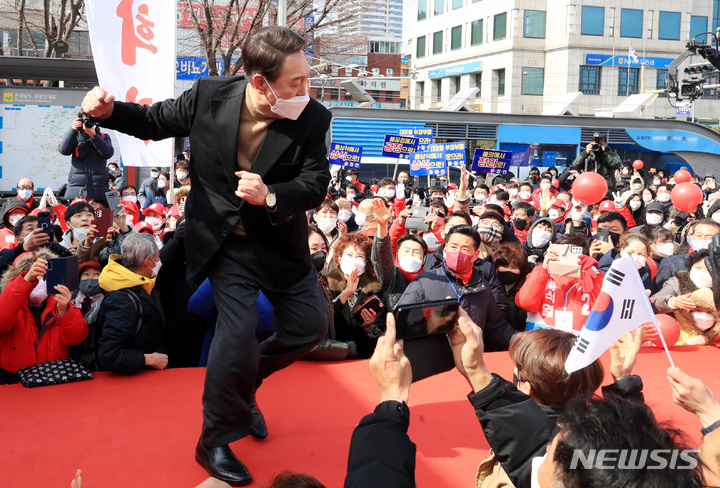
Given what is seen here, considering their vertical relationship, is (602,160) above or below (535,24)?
below

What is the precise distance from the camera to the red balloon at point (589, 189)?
8719mm

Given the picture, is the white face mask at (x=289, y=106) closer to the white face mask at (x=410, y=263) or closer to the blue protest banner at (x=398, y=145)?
the white face mask at (x=410, y=263)

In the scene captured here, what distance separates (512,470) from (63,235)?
5342mm

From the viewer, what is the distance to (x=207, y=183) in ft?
9.29

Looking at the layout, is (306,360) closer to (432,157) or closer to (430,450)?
(430,450)

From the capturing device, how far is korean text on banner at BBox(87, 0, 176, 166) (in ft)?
21.7

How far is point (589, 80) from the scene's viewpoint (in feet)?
150

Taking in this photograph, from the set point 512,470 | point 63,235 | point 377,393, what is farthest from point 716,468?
point 63,235

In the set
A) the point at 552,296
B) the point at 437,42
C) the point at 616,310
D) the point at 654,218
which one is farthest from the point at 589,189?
the point at 437,42

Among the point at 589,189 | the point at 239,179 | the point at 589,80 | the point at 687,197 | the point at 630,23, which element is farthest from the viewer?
the point at 630,23

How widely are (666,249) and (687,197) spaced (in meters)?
2.40

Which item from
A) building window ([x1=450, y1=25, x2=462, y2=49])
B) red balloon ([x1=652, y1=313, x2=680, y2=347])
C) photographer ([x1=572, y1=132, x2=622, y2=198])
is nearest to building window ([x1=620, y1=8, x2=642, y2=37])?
building window ([x1=450, y1=25, x2=462, y2=49])

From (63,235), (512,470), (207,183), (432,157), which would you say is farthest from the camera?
(432,157)

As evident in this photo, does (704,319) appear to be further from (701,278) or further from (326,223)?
(326,223)
